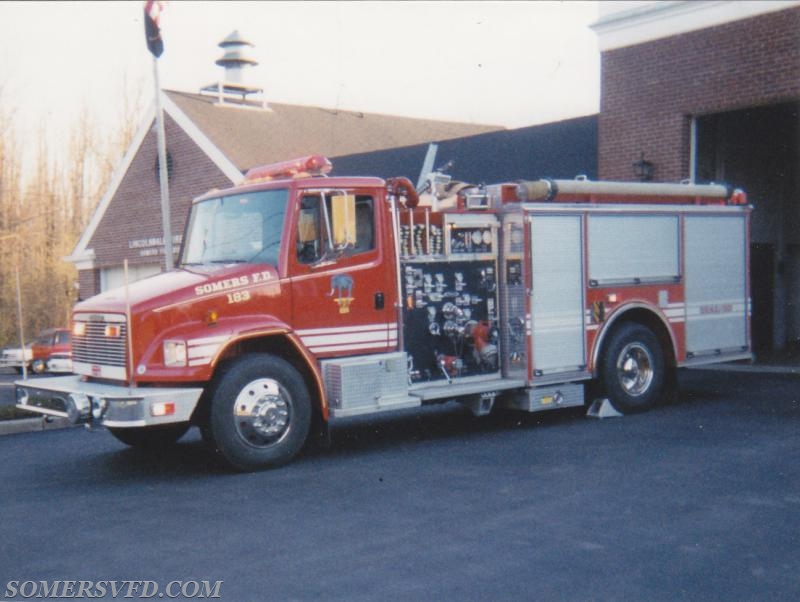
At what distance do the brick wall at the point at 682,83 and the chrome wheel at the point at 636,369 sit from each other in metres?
5.11

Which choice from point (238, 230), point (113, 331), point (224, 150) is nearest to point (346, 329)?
point (238, 230)

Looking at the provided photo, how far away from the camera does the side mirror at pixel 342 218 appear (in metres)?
8.88

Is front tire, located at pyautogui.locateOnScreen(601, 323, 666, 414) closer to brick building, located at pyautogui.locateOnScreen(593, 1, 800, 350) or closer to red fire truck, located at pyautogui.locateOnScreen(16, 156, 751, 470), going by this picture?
red fire truck, located at pyautogui.locateOnScreen(16, 156, 751, 470)

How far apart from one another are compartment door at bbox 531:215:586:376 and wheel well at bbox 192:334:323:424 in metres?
2.52

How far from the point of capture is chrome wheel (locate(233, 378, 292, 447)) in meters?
8.27

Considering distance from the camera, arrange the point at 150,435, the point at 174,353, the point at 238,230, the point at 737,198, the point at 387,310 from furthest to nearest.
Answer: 1. the point at 737,198
2. the point at 150,435
3. the point at 387,310
4. the point at 238,230
5. the point at 174,353

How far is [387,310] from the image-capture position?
9367mm

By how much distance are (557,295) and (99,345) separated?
475cm

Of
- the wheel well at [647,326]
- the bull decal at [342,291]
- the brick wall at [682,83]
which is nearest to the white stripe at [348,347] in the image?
the bull decal at [342,291]

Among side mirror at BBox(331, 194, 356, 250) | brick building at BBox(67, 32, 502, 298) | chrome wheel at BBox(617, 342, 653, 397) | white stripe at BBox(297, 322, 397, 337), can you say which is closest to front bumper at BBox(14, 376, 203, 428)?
white stripe at BBox(297, 322, 397, 337)

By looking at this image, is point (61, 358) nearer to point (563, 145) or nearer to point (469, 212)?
point (563, 145)

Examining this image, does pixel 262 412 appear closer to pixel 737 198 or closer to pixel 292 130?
pixel 737 198

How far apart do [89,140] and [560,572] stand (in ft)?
138

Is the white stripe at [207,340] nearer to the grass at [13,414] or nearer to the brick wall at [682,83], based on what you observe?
the grass at [13,414]
